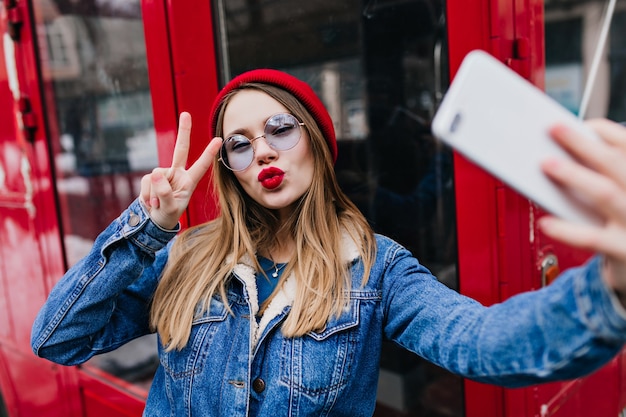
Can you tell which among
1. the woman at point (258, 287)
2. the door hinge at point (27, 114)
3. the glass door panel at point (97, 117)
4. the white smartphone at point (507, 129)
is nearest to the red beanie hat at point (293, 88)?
the woman at point (258, 287)

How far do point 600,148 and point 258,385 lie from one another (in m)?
0.83

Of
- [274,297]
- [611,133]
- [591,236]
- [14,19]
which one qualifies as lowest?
[274,297]

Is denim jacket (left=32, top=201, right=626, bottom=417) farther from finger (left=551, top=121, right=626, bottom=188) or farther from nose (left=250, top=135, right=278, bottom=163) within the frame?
finger (left=551, top=121, right=626, bottom=188)

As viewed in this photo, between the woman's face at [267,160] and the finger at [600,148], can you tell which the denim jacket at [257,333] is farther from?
the finger at [600,148]

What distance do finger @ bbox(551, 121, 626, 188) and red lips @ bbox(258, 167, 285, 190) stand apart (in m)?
0.65

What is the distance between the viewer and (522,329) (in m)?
0.79

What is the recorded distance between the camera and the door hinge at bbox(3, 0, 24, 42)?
2398mm

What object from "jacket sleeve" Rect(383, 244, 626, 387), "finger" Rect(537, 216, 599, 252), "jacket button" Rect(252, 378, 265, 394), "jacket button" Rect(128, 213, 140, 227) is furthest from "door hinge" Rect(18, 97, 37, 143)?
"finger" Rect(537, 216, 599, 252)

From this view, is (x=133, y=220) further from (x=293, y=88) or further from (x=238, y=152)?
(x=293, y=88)

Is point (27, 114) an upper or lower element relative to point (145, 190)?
upper

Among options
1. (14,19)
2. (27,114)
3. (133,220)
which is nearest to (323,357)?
(133,220)

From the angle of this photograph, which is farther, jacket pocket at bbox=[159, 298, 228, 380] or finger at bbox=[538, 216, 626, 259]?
jacket pocket at bbox=[159, 298, 228, 380]

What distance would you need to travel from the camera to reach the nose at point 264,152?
46.9 inches

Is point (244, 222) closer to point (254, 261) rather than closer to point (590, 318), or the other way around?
point (254, 261)
